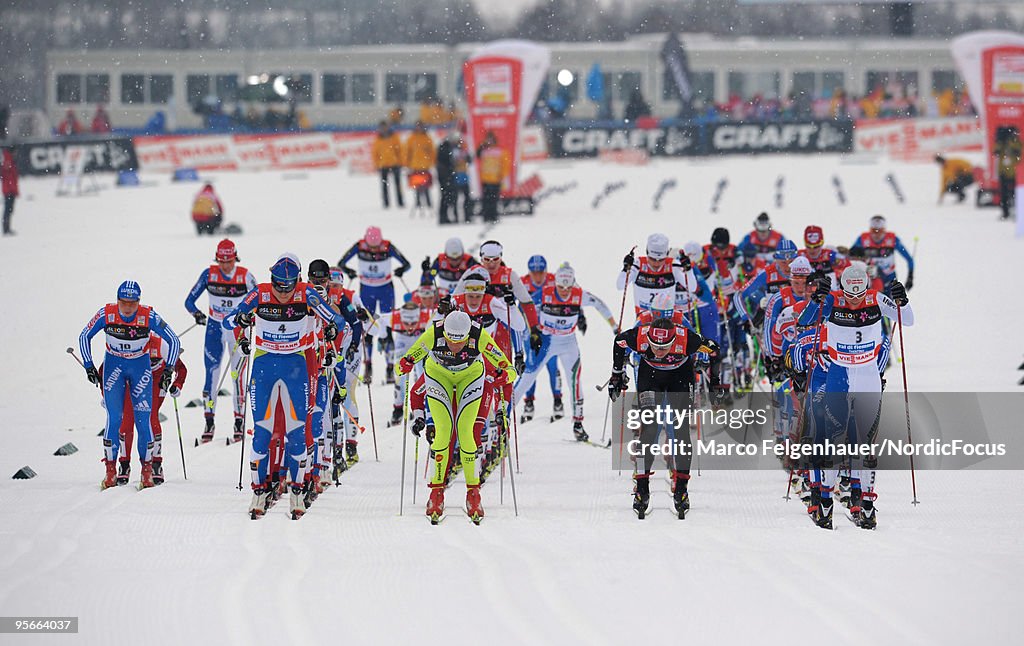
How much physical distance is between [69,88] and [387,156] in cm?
2402

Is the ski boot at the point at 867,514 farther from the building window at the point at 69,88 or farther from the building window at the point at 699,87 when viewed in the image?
the building window at the point at 69,88

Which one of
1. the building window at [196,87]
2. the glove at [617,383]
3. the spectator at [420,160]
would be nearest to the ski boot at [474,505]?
the glove at [617,383]

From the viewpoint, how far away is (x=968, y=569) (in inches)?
335

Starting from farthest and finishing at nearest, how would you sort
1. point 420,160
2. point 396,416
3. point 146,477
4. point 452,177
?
1. point 420,160
2. point 452,177
3. point 396,416
4. point 146,477

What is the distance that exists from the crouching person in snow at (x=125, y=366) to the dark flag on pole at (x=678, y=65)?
35650 millimetres

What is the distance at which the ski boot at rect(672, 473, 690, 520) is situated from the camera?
10156 millimetres

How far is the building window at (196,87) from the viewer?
48406 millimetres

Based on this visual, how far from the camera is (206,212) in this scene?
86.4 ft

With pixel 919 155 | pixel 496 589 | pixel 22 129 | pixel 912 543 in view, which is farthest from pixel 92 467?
pixel 22 129

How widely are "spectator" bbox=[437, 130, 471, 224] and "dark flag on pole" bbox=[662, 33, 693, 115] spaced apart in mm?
19320

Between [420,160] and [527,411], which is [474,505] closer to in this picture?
[527,411]

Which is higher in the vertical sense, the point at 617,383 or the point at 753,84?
the point at 753,84

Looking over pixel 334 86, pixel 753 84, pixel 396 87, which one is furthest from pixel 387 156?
pixel 753 84

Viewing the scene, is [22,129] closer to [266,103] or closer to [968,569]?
[266,103]
